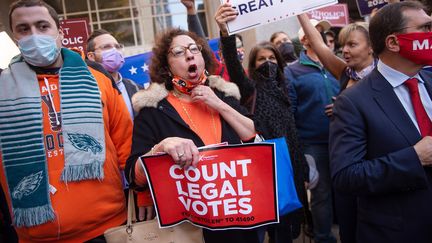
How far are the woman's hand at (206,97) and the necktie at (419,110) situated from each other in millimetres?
950

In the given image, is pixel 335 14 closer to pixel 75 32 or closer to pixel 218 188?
pixel 75 32

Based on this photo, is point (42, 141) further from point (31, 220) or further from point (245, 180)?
point (245, 180)

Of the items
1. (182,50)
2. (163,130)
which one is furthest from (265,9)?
(163,130)

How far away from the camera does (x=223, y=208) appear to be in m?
1.97

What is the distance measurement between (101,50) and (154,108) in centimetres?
184

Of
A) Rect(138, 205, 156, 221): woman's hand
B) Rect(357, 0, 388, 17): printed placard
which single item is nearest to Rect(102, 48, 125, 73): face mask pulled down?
Rect(138, 205, 156, 221): woman's hand

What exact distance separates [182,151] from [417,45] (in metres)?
1.24

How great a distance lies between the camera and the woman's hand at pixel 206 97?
7.20 feet

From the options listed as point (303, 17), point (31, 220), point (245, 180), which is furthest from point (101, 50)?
point (245, 180)

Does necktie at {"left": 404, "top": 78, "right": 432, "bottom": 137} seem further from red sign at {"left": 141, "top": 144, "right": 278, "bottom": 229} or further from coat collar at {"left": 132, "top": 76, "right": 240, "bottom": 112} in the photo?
coat collar at {"left": 132, "top": 76, "right": 240, "bottom": 112}

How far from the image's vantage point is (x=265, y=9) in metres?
3.05

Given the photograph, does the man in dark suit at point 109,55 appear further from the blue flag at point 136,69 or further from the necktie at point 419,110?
the necktie at point 419,110

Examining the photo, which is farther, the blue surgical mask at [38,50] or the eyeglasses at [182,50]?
the eyeglasses at [182,50]

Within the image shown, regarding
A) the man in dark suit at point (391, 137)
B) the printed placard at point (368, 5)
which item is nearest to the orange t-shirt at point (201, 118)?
the man in dark suit at point (391, 137)
